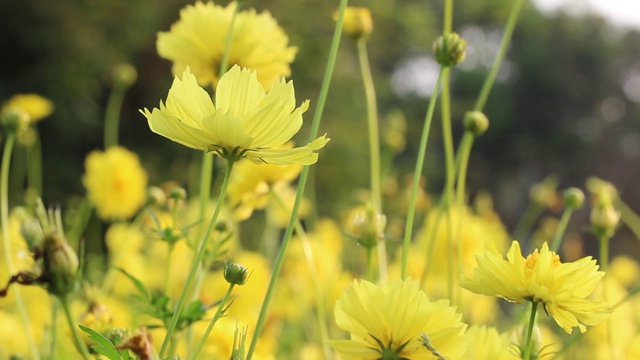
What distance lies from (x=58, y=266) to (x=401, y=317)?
0.47 ft

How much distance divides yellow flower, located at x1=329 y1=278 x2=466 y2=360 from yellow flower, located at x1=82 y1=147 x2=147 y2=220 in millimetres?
938

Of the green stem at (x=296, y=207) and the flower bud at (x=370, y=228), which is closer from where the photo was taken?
the green stem at (x=296, y=207)

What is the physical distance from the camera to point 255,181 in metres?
0.69

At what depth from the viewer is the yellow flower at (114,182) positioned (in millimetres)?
1250

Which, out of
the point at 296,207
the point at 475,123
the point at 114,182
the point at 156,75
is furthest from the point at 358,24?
the point at 156,75

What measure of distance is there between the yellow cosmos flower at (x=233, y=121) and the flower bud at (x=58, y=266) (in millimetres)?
64

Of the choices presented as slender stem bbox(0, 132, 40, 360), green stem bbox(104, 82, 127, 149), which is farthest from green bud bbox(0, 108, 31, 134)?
green stem bbox(104, 82, 127, 149)

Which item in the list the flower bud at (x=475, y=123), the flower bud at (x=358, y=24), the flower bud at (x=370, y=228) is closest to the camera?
the flower bud at (x=370, y=228)

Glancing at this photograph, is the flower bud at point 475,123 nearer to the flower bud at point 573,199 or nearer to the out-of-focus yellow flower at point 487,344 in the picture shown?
the flower bud at point 573,199

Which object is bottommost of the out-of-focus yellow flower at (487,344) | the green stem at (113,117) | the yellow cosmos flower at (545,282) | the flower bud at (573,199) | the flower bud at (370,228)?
the out-of-focus yellow flower at (487,344)

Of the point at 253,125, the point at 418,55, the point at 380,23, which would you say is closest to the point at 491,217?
the point at 253,125

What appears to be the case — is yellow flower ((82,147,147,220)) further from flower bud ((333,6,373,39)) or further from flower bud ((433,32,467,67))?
flower bud ((433,32,467,67))

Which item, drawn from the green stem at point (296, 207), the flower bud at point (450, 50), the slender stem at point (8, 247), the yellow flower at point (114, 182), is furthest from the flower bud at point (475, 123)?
the yellow flower at point (114, 182)

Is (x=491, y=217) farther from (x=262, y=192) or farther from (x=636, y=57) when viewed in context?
(x=636, y=57)
